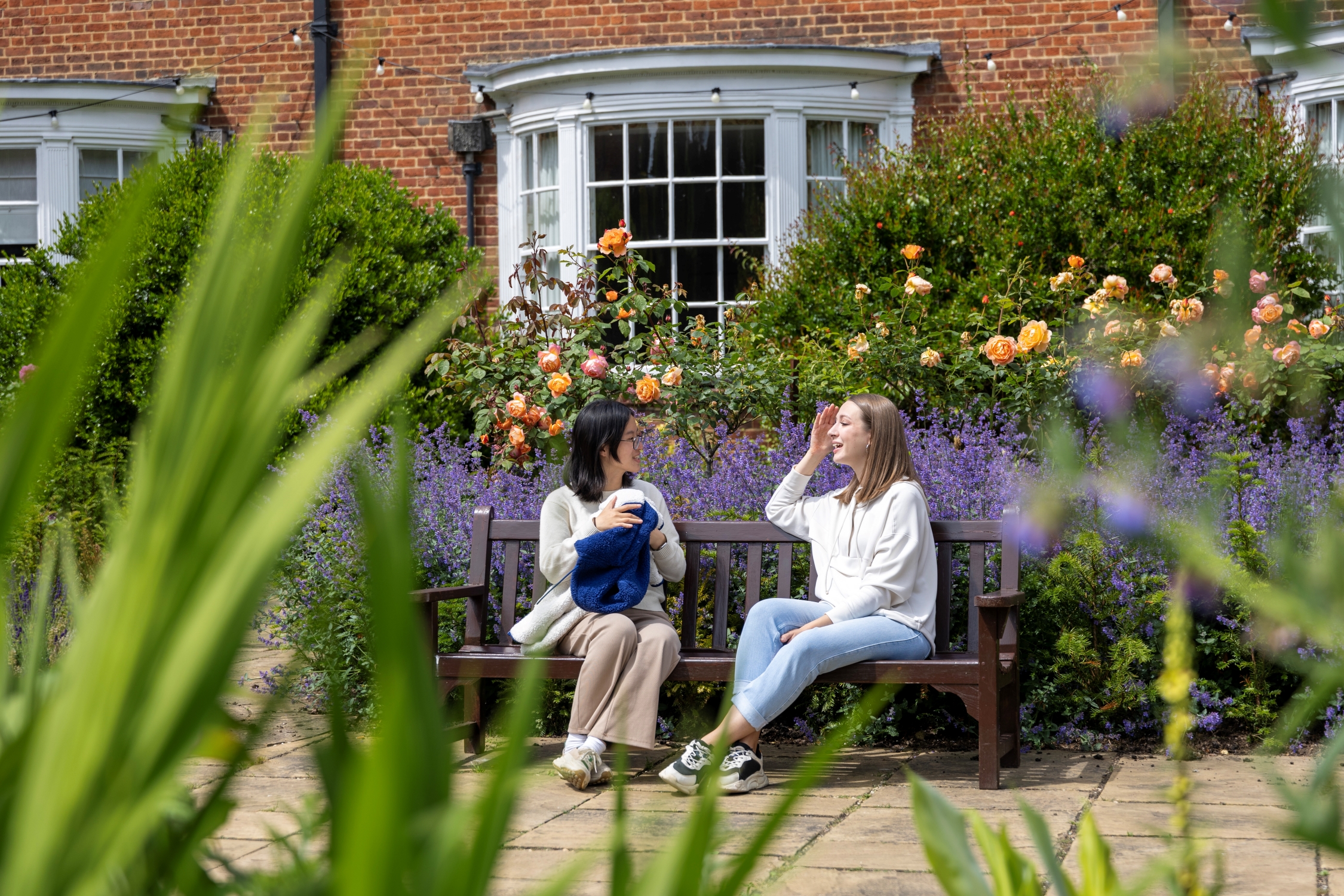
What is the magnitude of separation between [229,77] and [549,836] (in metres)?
8.59

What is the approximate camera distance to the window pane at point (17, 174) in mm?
10477

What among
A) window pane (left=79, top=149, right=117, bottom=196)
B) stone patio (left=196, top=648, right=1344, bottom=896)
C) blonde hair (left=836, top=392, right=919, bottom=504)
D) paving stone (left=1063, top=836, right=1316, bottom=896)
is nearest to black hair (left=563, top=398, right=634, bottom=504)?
blonde hair (left=836, top=392, right=919, bottom=504)

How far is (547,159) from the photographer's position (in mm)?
9961

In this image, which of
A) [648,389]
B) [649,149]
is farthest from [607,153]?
[648,389]

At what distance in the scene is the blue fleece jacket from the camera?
4078mm

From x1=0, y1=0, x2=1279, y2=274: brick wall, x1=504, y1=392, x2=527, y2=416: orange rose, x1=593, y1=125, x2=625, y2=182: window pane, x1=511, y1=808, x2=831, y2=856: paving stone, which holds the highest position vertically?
x1=0, y1=0, x2=1279, y2=274: brick wall

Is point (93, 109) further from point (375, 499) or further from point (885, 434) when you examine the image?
point (375, 499)

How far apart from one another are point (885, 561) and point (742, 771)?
77 centimetres

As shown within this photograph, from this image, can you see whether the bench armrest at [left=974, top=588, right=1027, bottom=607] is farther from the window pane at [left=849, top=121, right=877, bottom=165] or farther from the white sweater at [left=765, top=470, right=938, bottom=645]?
the window pane at [left=849, top=121, right=877, bottom=165]

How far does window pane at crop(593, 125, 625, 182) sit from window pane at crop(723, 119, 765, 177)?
2.56 ft

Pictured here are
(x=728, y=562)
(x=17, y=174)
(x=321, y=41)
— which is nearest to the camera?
(x=728, y=562)

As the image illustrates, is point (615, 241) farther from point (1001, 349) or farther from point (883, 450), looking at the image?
point (883, 450)

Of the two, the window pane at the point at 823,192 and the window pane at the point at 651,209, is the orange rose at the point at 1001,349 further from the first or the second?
the window pane at the point at 651,209

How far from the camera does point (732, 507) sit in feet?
16.3
